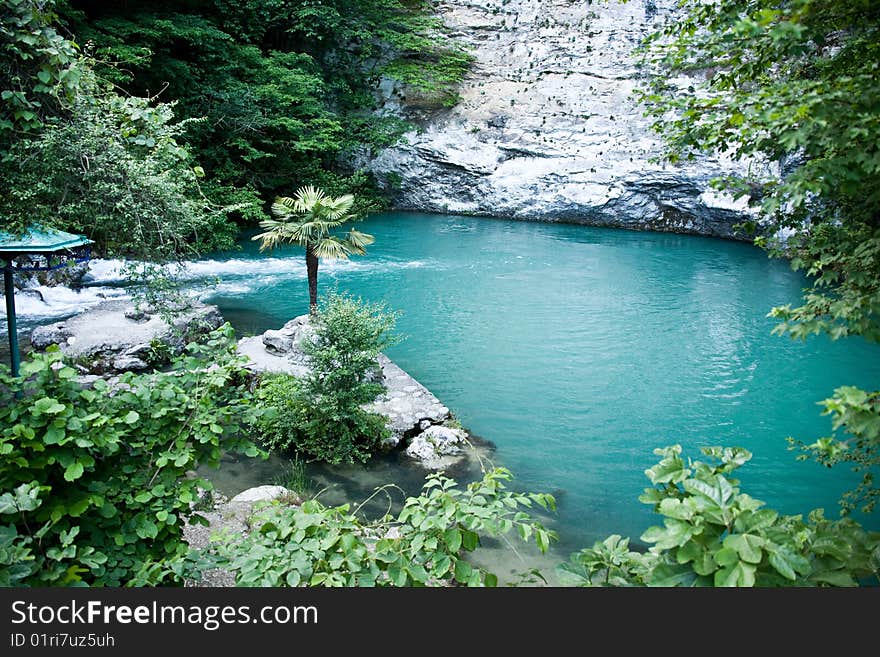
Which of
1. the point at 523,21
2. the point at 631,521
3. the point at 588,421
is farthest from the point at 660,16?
the point at 631,521

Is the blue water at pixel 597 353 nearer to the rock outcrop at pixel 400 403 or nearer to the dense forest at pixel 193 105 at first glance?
the rock outcrop at pixel 400 403

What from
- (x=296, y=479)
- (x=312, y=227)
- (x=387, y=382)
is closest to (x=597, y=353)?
(x=387, y=382)

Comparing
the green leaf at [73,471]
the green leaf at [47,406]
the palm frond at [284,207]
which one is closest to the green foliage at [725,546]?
the green leaf at [73,471]

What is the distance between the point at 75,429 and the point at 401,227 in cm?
2585

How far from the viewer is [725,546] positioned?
8.54 feet

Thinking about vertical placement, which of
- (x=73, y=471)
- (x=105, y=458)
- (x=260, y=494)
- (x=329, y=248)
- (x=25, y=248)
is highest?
(x=25, y=248)

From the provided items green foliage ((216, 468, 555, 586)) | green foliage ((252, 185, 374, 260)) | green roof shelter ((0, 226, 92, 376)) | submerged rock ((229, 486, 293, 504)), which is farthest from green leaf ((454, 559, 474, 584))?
green foliage ((252, 185, 374, 260))

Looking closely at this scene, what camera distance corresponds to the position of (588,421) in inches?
457

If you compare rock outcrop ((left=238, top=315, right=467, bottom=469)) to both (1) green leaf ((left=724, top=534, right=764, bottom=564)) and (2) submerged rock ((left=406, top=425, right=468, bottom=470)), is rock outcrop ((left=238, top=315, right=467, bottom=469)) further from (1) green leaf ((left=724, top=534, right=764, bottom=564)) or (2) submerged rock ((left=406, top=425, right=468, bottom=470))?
(1) green leaf ((left=724, top=534, right=764, bottom=564))

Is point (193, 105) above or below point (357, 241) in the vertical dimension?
above

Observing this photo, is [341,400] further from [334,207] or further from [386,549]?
[386,549]

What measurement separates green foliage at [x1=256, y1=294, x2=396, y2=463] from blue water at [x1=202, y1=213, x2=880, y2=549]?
2.26m

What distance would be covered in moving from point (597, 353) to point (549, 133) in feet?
61.8

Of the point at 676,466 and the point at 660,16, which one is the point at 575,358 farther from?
the point at 660,16
